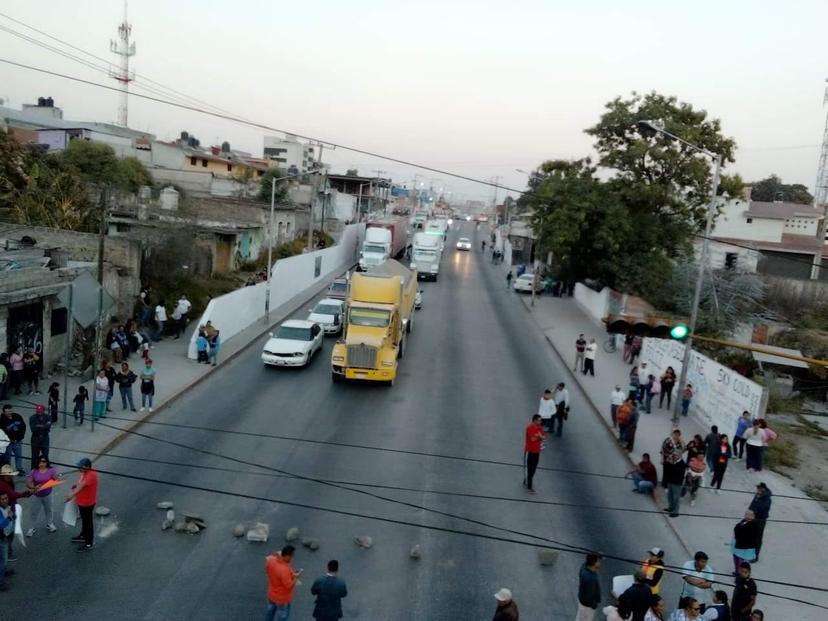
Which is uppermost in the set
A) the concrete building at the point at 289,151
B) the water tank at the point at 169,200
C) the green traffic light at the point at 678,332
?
the concrete building at the point at 289,151

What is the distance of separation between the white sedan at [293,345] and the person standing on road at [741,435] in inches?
513

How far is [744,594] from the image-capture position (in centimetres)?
985

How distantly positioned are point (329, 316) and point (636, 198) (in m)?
18.7

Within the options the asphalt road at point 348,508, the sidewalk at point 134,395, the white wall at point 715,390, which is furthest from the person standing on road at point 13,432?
the white wall at point 715,390

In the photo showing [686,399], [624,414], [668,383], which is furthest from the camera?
[668,383]

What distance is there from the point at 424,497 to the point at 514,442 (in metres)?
4.44

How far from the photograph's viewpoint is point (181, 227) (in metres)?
29.8

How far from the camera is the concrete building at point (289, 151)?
125 m

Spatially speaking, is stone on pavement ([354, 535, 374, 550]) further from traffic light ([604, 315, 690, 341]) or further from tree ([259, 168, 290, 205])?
tree ([259, 168, 290, 205])

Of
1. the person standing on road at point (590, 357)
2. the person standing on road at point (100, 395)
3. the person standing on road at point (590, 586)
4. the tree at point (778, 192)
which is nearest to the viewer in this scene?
the person standing on road at point (590, 586)

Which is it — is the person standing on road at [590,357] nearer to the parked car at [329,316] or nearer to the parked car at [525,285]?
the parked car at [329,316]

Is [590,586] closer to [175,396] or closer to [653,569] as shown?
[653,569]

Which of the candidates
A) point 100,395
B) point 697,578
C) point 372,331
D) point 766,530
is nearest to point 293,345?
point 372,331

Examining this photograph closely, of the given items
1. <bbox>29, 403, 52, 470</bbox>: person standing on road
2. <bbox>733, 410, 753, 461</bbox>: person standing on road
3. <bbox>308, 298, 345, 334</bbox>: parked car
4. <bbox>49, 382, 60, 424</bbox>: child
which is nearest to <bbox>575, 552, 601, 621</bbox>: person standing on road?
<bbox>733, 410, 753, 461</bbox>: person standing on road
